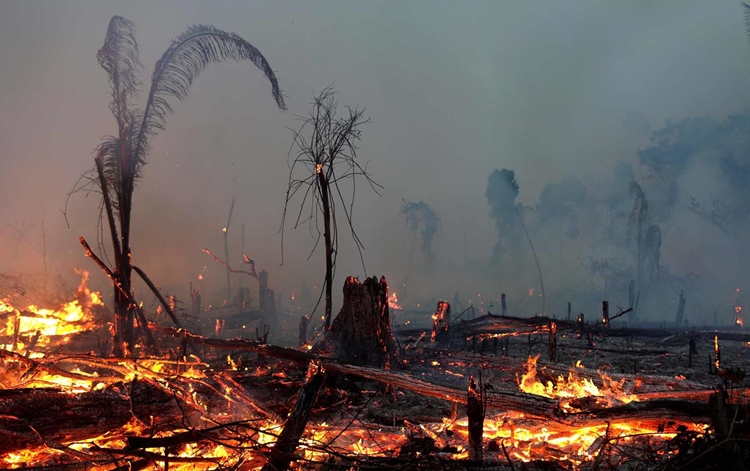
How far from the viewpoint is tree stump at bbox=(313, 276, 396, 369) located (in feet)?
30.0

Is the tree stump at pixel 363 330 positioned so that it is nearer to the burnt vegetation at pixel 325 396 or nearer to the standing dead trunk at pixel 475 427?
the burnt vegetation at pixel 325 396

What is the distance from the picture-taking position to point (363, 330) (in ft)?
30.2

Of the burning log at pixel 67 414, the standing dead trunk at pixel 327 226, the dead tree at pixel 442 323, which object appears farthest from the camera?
the dead tree at pixel 442 323

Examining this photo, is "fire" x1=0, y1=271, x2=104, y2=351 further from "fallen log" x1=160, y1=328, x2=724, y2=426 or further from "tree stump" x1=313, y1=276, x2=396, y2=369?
"fallen log" x1=160, y1=328, x2=724, y2=426

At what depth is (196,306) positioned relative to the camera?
33.3m

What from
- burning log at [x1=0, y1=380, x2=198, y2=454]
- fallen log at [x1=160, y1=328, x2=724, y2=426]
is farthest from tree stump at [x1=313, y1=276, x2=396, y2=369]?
burning log at [x1=0, y1=380, x2=198, y2=454]

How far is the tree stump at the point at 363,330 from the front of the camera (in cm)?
914

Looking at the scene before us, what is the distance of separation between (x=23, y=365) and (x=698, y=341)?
983 inches

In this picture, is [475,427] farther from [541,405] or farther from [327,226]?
[327,226]

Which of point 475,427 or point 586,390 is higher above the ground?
point 475,427

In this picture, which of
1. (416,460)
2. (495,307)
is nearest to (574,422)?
(416,460)

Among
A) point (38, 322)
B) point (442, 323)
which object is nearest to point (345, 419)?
point (38, 322)

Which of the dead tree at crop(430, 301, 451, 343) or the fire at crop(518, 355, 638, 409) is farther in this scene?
the dead tree at crop(430, 301, 451, 343)

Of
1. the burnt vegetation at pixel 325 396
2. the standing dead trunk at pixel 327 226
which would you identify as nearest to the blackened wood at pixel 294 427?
the burnt vegetation at pixel 325 396
